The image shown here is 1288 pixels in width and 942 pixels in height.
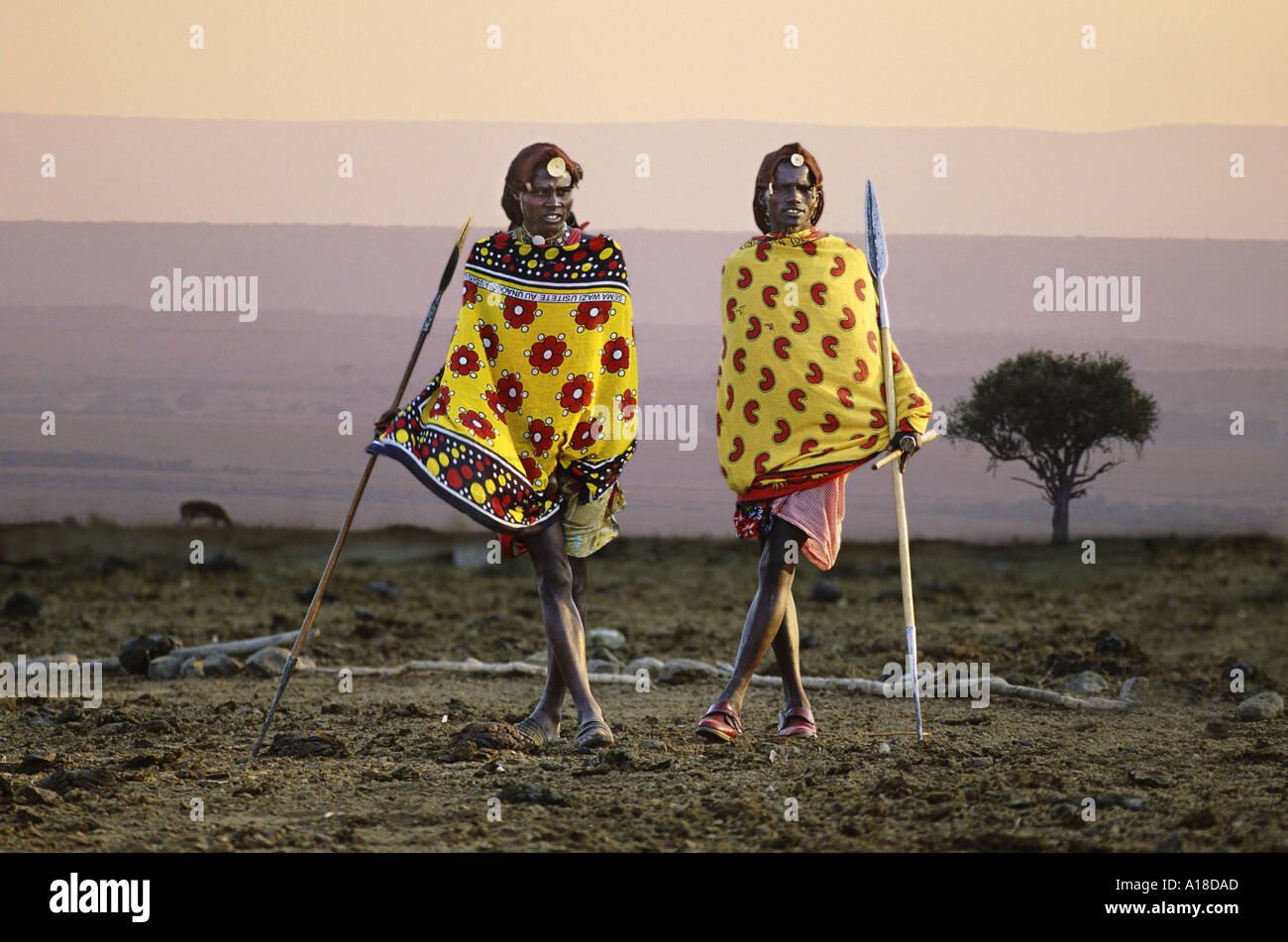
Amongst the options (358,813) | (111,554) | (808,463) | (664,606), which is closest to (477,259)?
(808,463)

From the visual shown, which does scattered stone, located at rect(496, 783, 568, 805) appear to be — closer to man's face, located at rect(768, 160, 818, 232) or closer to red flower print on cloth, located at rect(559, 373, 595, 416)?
red flower print on cloth, located at rect(559, 373, 595, 416)

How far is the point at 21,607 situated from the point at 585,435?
26.1 feet

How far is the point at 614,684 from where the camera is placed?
8.42 m

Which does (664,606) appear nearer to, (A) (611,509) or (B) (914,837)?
(A) (611,509)

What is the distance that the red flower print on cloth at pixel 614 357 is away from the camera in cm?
596

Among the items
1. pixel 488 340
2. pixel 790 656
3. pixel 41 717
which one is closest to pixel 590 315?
pixel 488 340

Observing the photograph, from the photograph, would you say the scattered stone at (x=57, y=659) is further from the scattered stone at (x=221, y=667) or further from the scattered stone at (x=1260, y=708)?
the scattered stone at (x=1260, y=708)

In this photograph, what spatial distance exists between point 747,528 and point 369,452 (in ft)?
5.91

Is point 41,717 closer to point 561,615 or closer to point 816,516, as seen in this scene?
point 561,615

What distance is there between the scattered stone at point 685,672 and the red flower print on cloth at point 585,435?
10.1ft

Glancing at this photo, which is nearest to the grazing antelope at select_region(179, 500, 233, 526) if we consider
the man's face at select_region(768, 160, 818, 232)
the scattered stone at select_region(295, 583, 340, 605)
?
the scattered stone at select_region(295, 583, 340, 605)

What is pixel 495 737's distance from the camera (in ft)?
19.5

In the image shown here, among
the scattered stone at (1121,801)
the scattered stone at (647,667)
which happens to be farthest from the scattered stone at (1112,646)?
the scattered stone at (1121,801)

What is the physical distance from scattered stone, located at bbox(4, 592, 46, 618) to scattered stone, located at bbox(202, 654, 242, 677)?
11.8 feet
